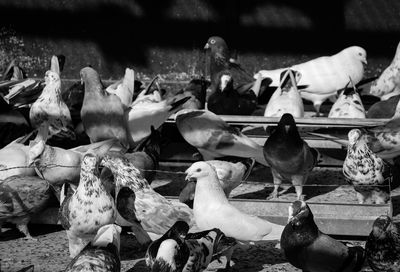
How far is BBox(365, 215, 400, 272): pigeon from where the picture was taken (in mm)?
5133

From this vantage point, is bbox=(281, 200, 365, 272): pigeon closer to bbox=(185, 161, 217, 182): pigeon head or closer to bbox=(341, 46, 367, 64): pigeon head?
bbox=(185, 161, 217, 182): pigeon head

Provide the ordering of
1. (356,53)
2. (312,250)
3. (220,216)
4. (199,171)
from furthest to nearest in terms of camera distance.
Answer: (356,53) < (199,171) < (220,216) < (312,250)

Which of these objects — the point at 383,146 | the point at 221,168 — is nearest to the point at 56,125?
the point at 221,168

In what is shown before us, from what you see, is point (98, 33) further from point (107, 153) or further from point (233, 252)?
point (233, 252)

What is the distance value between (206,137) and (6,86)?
2504mm

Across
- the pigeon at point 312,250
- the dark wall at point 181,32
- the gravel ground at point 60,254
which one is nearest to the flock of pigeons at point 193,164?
the pigeon at point 312,250

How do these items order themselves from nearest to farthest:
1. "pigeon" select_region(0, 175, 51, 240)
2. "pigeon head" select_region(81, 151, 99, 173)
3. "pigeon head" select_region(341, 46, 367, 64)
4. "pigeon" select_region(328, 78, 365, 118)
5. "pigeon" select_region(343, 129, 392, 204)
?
"pigeon head" select_region(81, 151, 99, 173) → "pigeon" select_region(0, 175, 51, 240) → "pigeon" select_region(343, 129, 392, 204) → "pigeon" select_region(328, 78, 365, 118) → "pigeon head" select_region(341, 46, 367, 64)

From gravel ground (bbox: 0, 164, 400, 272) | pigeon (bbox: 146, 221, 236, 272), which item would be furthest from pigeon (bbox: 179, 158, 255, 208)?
pigeon (bbox: 146, 221, 236, 272)

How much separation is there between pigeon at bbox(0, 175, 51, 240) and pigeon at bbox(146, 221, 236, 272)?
1.32 meters

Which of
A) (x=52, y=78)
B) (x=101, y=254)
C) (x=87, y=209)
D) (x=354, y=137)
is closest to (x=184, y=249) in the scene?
(x=101, y=254)

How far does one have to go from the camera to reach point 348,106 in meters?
8.33

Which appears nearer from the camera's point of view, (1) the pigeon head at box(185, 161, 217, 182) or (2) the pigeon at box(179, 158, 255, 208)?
(1) the pigeon head at box(185, 161, 217, 182)

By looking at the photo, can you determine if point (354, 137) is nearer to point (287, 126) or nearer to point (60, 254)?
point (287, 126)

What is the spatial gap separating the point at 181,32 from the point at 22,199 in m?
5.05
